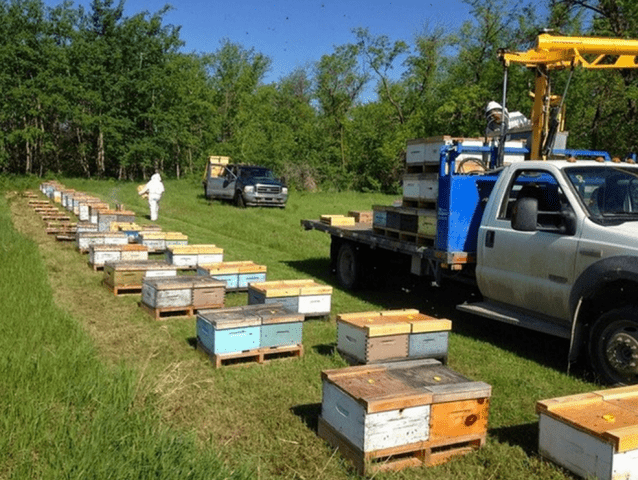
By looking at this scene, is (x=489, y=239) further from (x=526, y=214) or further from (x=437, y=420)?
(x=437, y=420)

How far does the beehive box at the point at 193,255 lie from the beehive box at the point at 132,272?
1032 mm

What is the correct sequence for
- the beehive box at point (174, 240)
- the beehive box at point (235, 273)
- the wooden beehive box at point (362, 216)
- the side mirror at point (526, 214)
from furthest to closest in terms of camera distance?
1. the beehive box at point (174, 240)
2. the wooden beehive box at point (362, 216)
3. the beehive box at point (235, 273)
4. the side mirror at point (526, 214)

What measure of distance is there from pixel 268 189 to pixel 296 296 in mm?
18311

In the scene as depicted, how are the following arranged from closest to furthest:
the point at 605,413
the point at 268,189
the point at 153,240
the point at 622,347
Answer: the point at 605,413 < the point at 622,347 < the point at 153,240 < the point at 268,189

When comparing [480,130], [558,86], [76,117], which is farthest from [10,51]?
[558,86]

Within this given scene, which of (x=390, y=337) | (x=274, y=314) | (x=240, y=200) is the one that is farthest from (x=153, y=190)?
(x=390, y=337)

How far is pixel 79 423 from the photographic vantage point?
14.9ft

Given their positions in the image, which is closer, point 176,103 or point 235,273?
point 235,273

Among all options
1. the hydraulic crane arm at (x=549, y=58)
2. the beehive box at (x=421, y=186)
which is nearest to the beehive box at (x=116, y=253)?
the beehive box at (x=421, y=186)

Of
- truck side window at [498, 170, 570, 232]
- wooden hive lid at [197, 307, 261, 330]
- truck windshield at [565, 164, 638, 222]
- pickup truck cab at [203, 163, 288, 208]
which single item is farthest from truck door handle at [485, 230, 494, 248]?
pickup truck cab at [203, 163, 288, 208]

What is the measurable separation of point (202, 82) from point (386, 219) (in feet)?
167

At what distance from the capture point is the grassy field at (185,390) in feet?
13.9

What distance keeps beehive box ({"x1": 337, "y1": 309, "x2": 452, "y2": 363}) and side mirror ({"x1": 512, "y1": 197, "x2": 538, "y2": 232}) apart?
4.50 ft

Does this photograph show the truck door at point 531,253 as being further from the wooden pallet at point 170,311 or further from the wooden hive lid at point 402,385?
the wooden pallet at point 170,311
